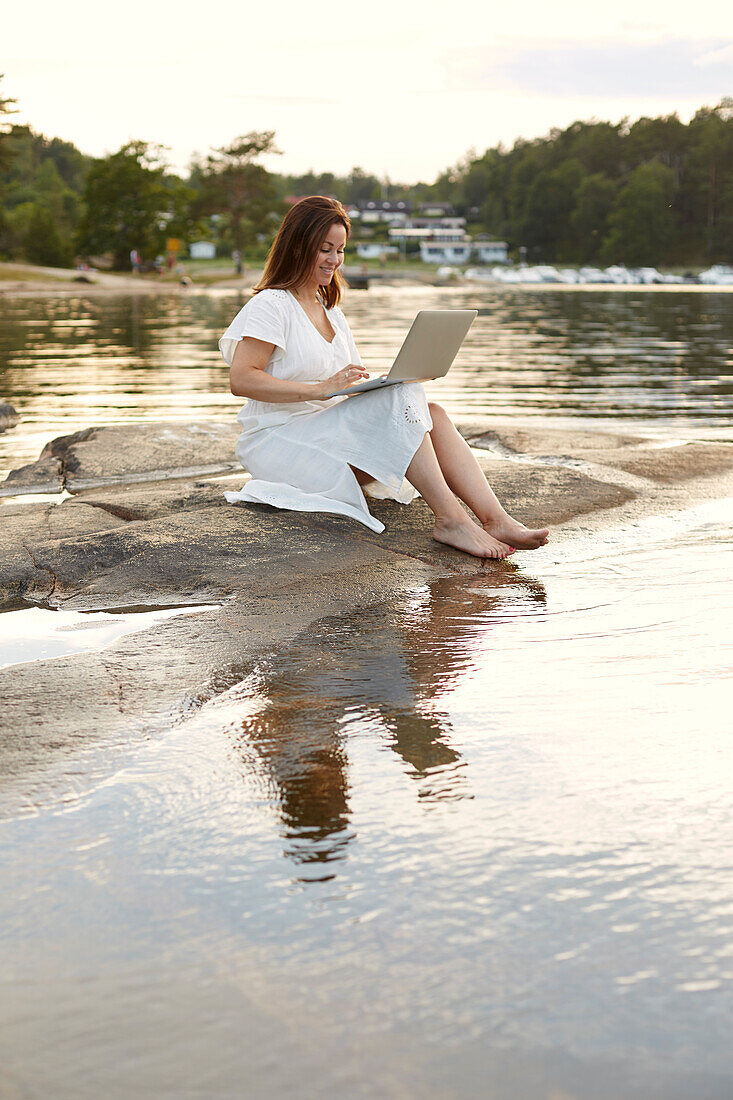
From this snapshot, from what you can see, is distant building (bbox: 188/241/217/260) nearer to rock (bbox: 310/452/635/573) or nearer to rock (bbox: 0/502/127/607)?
rock (bbox: 310/452/635/573)

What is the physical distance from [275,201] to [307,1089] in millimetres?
84675

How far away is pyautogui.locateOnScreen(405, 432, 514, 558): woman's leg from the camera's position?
13.3ft

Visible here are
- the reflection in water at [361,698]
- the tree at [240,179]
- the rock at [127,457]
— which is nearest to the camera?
the reflection in water at [361,698]

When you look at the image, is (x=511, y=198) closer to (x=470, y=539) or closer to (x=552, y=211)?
(x=552, y=211)

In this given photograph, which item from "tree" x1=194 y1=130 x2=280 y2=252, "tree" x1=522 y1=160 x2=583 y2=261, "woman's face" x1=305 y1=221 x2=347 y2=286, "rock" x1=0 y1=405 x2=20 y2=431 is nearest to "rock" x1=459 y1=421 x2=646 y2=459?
"woman's face" x1=305 y1=221 x2=347 y2=286

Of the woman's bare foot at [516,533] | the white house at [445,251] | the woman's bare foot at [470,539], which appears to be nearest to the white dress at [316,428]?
the woman's bare foot at [470,539]

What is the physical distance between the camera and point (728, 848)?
1.92 m

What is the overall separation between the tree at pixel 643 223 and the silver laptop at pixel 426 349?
96.8m

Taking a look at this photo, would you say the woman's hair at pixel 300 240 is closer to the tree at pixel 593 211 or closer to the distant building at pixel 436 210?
the tree at pixel 593 211

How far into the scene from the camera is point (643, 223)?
9469cm

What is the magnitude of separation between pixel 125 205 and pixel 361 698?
6731cm

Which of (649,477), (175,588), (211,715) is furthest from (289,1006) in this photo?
(649,477)

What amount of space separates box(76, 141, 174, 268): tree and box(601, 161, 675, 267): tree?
46.2 meters

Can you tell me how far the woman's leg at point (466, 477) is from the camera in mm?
4160
